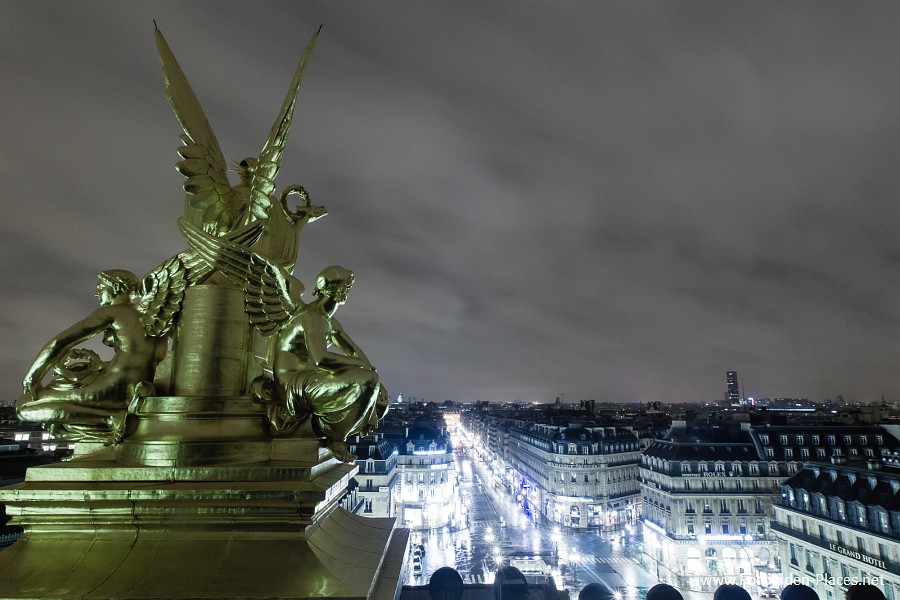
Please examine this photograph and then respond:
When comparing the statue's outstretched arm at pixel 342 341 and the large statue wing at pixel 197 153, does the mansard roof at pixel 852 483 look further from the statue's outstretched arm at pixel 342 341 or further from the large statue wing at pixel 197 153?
the large statue wing at pixel 197 153

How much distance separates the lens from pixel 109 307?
6.84 meters

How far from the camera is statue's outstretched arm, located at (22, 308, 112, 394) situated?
6.32m

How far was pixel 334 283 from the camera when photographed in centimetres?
669

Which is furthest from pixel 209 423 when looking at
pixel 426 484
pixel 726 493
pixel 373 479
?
pixel 426 484

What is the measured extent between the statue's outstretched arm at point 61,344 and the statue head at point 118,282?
1.35 ft

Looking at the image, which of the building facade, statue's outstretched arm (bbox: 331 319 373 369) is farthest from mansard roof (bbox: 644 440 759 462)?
statue's outstretched arm (bbox: 331 319 373 369)

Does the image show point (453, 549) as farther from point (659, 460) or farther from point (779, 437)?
point (779, 437)

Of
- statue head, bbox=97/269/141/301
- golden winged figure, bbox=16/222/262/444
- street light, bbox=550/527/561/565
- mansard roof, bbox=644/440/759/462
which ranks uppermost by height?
statue head, bbox=97/269/141/301

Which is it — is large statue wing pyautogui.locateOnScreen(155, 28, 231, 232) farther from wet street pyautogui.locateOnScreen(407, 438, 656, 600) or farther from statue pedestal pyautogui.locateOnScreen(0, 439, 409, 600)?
wet street pyautogui.locateOnScreen(407, 438, 656, 600)

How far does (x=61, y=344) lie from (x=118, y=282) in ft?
3.51

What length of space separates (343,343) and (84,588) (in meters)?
3.96

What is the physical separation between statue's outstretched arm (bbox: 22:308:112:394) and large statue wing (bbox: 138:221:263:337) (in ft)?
1.75

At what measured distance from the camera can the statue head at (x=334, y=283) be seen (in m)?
6.68

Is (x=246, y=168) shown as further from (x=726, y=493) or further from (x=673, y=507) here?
(x=726, y=493)
